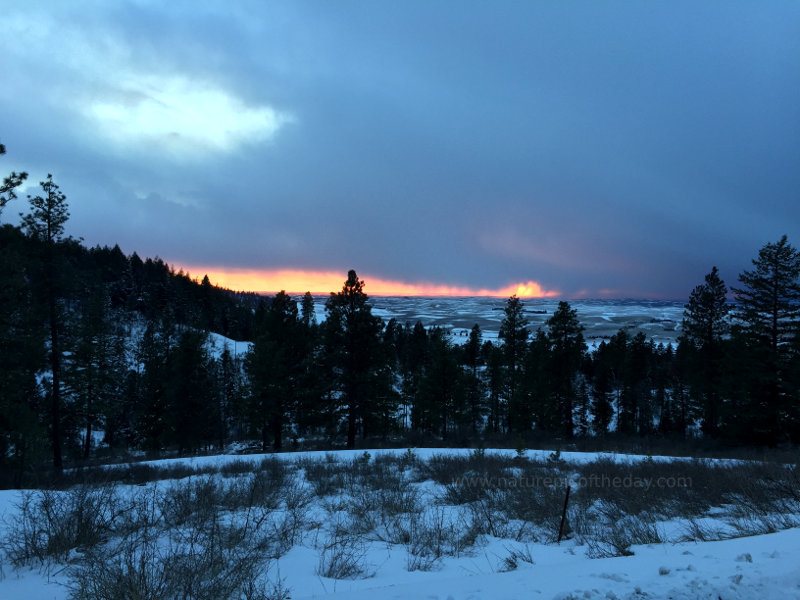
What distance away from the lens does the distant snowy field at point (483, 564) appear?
261cm

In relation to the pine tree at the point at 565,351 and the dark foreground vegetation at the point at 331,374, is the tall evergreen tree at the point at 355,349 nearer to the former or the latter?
the dark foreground vegetation at the point at 331,374

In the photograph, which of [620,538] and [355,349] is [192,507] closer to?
[620,538]

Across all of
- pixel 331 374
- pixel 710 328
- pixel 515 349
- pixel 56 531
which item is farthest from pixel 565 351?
pixel 56 531

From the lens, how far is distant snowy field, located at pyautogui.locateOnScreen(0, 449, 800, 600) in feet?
8.55

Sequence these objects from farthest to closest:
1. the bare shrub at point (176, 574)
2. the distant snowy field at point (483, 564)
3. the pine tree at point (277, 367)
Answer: the pine tree at point (277, 367), the bare shrub at point (176, 574), the distant snowy field at point (483, 564)

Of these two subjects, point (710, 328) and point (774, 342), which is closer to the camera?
A: point (774, 342)

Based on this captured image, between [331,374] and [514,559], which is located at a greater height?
[514,559]

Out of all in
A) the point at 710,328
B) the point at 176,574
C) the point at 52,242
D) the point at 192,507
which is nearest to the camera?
the point at 176,574

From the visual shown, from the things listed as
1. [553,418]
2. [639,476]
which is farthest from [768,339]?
[639,476]

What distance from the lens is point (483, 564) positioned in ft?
13.7

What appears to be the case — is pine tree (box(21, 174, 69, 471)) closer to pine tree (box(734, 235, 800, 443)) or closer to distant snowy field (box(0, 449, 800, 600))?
distant snowy field (box(0, 449, 800, 600))

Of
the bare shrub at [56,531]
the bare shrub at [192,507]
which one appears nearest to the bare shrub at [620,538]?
the bare shrub at [192,507]

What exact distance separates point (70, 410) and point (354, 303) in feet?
Answer: 57.2

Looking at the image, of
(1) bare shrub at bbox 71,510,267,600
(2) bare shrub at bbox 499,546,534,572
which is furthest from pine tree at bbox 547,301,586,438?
(1) bare shrub at bbox 71,510,267,600
